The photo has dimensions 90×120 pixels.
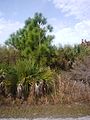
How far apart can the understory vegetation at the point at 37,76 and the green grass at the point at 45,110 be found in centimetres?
72

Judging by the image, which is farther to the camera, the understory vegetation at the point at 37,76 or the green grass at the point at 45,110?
the understory vegetation at the point at 37,76

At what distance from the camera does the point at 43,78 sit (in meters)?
14.9

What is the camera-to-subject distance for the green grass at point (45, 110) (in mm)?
11805

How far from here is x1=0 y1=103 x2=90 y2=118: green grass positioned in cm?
1180

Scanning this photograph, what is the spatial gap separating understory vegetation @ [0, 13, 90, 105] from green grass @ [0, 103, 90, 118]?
715 mm

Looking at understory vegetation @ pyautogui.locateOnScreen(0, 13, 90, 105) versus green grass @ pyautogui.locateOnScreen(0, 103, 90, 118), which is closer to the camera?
green grass @ pyautogui.locateOnScreen(0, 103, 90, 118)

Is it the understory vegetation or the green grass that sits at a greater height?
the understory vegetation

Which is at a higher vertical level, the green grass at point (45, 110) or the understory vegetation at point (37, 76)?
the understory vegetation at point (37, 76)

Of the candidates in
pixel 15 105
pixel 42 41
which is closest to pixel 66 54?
pixel 42 41

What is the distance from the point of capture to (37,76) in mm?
15094

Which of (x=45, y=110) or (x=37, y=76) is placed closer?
(x=45, y=110)

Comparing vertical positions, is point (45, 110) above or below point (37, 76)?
below

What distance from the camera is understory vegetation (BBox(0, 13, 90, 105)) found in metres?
14.4

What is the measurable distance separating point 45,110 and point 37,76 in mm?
2852
